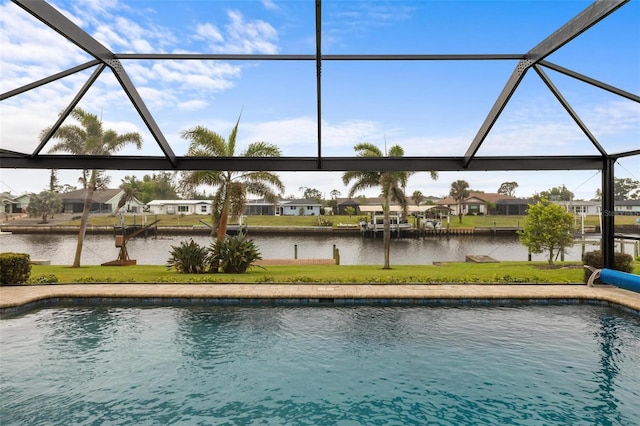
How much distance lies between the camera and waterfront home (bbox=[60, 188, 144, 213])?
61875 mm

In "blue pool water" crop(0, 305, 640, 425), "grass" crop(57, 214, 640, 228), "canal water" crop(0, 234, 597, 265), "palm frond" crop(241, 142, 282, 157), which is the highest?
"palm frond" crop(241, 142, 282, 157)

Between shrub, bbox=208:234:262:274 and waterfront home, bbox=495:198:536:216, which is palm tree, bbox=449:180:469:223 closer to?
waterfront home, bbox=495:198:536:216

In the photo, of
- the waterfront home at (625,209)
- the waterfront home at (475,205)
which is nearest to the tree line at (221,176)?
the waterfront home at (625,209)

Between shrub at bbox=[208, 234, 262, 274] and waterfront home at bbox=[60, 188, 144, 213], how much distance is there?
52457 millimetres

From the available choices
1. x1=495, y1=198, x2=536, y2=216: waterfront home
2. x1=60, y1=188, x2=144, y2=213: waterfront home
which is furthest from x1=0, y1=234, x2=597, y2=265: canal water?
x1=495, y1=198, x2=536, y2=216: waterfront home

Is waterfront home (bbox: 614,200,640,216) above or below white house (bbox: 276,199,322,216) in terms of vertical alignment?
below

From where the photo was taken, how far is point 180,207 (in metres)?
65.9

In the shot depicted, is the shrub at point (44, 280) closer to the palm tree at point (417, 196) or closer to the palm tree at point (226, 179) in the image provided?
the palm tree at point (226, 179)

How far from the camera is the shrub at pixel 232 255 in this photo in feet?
44.5

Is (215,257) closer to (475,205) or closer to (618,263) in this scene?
(618,263)

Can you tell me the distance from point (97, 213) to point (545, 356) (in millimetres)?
67425

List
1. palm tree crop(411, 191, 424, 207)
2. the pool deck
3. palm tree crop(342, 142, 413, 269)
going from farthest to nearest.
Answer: palm tree crop(411, 191, 424, 207)
palm tree crop(342, 142, 413, 269)
the pool deck

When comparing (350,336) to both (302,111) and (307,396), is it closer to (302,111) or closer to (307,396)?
(307,396)

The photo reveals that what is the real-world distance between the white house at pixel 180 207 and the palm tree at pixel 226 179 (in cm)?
4986
